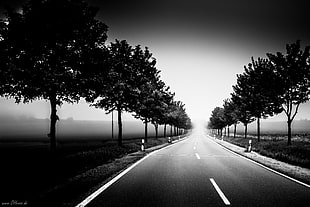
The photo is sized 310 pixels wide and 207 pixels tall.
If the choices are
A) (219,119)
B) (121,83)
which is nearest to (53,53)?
(121,83)

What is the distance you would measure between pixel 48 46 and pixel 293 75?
19743mm

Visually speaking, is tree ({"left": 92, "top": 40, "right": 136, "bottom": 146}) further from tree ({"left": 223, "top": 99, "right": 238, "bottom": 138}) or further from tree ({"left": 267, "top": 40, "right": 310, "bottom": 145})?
tree ({"left": 223, "top": 99, "right": 238, "bottom": 138})

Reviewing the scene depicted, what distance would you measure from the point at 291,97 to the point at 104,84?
1717 cm

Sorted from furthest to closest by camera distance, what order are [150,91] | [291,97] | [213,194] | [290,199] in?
[150,91], [291,97], [213,194], [290,199]

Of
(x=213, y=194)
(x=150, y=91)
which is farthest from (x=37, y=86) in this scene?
(x=150, y=91)

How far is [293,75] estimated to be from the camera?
752 inches

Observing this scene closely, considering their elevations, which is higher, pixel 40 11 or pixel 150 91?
pixel 40 11

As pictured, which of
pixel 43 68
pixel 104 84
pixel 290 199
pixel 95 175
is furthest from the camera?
pixel 104 84

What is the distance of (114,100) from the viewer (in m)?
19.7

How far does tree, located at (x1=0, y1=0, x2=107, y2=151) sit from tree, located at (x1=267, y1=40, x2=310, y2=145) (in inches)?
672

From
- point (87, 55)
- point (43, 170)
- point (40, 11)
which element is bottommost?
point (43, 170)

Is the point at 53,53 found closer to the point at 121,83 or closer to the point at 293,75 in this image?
the point at 121,83

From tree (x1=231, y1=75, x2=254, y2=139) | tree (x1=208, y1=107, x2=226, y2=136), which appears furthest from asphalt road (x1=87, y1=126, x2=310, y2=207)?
tree (x1=208, y1=107, x2=226, y2=136)

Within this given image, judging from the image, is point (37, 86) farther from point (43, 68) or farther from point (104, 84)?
point (104, 84)
